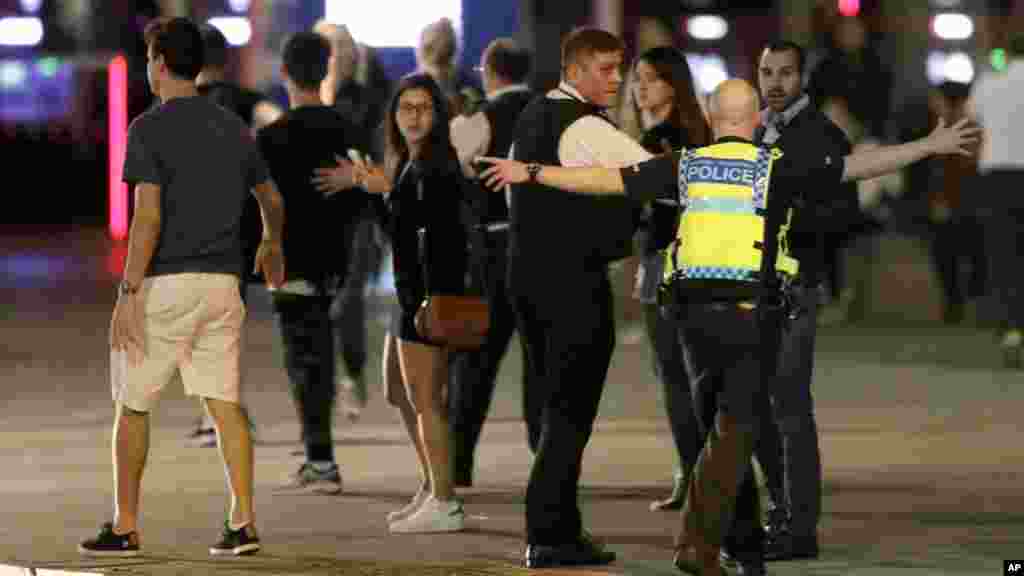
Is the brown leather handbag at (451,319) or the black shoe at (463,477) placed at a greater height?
the brown leather handbag at (451,319)

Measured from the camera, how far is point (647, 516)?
11.7 metres

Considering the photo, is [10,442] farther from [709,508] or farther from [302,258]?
[709,508]

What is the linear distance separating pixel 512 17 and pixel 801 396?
37.1 ft

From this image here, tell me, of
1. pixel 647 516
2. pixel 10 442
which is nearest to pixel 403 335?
pixel 647 516

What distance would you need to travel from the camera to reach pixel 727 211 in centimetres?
961

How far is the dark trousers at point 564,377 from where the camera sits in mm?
10195

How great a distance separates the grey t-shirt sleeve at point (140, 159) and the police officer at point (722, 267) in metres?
1.34

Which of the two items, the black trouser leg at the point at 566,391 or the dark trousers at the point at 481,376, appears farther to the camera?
the dark trousers at the point at 481,376

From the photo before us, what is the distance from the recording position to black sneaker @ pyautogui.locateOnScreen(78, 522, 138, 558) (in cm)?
1047

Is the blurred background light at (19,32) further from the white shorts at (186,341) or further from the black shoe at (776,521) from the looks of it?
the black shoe at (776,521)

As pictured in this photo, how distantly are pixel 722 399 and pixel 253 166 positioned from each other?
215 centimetres

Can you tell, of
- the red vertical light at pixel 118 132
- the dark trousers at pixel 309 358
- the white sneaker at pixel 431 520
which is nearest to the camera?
the white sneaker at pixel 431 520

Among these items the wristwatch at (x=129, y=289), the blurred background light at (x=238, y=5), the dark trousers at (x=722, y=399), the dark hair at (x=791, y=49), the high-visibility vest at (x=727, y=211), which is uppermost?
the dark hair at (x=791, y=49)

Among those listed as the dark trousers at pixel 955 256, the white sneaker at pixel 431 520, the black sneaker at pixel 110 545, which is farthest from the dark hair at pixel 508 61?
the dark trousers at pixel 955 256
